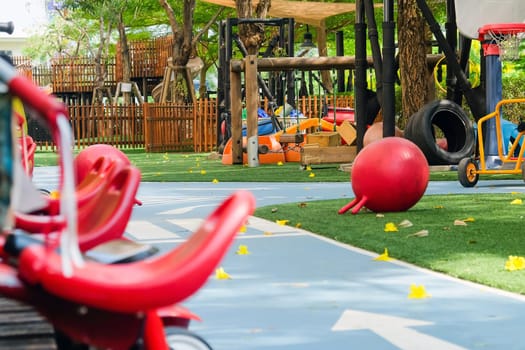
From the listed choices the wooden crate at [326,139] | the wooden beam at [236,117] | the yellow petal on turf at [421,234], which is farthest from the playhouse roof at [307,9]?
the yellow petal on turf at [421,234]

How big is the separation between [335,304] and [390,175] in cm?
480

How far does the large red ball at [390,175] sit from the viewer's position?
34.6 ft

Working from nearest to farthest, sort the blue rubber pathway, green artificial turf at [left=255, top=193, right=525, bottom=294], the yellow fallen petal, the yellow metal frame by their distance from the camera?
the blue rubber pathway < green artificial turf at [left=255, top=193, right=525, bottom=294] < the yellow fallen petal < the yellow metal frame

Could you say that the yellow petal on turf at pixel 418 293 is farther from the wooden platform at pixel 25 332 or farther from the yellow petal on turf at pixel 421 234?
the wooden platform at pixel 25 332

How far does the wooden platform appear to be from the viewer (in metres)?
3.18

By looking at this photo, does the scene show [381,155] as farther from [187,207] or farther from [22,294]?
[22,294]

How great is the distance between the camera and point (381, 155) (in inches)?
419

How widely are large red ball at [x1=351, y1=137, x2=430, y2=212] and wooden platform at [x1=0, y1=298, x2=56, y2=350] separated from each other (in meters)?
7.33

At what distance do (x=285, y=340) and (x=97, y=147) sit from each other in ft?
22.5

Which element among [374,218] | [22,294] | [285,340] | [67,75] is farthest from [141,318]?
[67,75]

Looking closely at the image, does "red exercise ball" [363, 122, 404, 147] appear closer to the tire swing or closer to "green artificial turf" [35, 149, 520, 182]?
the tire swing

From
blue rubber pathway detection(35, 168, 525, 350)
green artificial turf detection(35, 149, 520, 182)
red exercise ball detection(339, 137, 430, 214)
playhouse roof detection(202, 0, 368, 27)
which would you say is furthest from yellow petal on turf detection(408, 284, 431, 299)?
playhouse roof detection(202, 0, 368, 27)

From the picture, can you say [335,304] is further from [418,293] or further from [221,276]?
[221,276]

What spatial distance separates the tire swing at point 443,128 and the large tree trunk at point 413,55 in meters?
1.36
